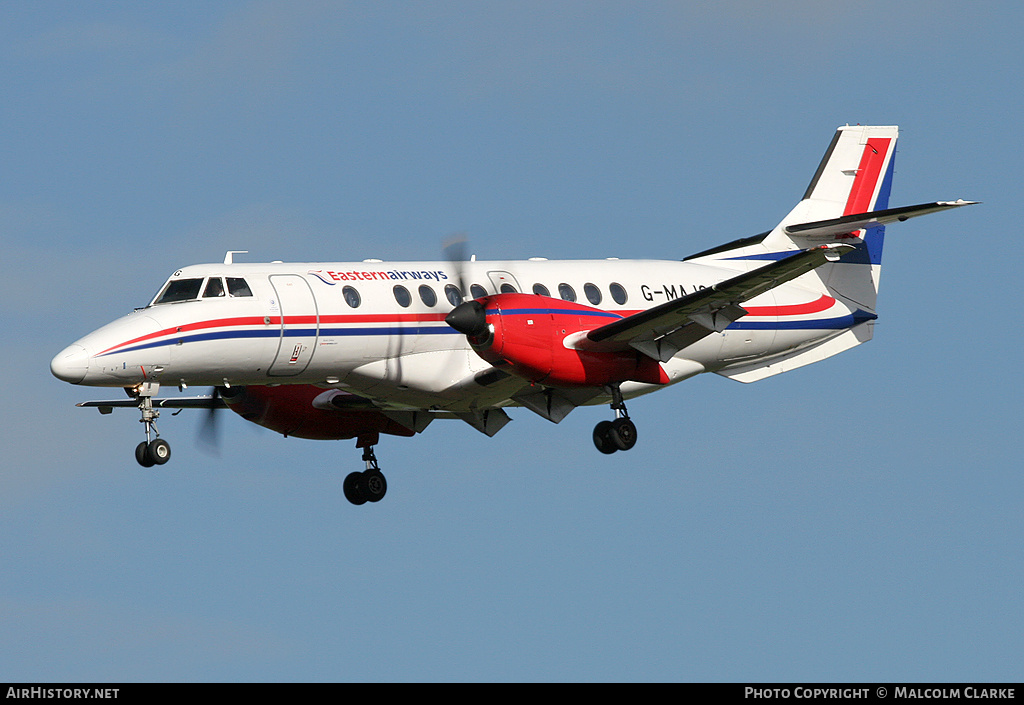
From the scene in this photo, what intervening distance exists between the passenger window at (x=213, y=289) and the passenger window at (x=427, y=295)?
10.1 ft

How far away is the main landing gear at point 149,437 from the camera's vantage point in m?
22.0

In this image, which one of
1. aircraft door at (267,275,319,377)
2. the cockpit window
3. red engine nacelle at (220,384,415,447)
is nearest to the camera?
the cockpit window

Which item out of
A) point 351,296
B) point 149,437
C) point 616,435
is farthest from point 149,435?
point 616,435

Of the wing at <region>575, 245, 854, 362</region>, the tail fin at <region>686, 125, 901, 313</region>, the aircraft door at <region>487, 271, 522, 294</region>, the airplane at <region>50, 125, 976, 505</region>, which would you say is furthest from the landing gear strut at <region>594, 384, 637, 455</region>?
the tail fin at <region>686, 125, 901, 313</region>

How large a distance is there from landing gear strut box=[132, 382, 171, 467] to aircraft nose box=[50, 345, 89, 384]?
84cm

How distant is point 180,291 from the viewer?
23062 millimetres

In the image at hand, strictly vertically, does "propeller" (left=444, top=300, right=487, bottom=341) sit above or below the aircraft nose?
above

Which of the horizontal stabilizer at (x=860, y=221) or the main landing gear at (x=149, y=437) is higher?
the horizontal stabilizer at (x=860, y=221)

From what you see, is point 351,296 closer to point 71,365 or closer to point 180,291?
point 180,291

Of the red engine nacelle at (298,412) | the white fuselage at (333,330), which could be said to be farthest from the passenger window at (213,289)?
Result: the red engine nacelle at (298,412)

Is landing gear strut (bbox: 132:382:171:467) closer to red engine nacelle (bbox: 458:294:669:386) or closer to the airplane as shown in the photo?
the airplane

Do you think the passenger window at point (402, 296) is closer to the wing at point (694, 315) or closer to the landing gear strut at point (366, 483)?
the wing at point (694, 315)

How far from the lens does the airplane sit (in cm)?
2269

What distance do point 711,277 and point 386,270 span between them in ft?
21.7
